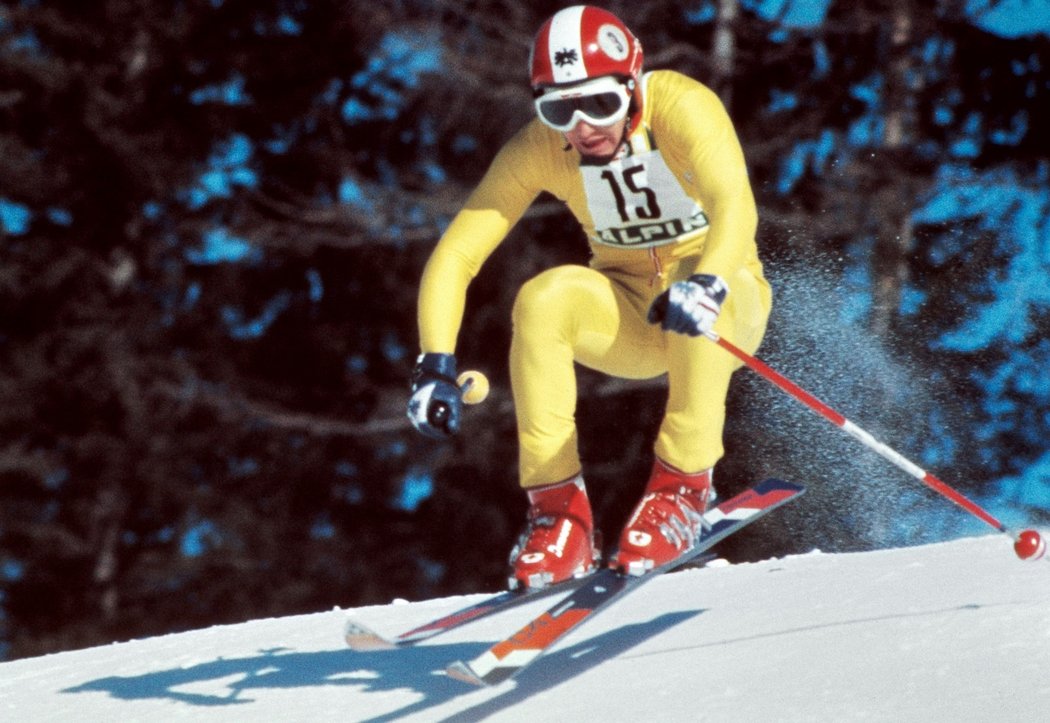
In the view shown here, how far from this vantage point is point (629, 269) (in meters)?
4.23

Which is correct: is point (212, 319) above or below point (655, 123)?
below

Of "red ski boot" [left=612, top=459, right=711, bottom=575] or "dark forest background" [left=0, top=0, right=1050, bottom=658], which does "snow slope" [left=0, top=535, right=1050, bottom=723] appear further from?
"dark forest background" [left=0, top=0, right=1050, bottom=658]

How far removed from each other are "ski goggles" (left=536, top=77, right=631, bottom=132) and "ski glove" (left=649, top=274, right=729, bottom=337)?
0.52m

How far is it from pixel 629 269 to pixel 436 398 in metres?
0.72

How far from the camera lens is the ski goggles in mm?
3830

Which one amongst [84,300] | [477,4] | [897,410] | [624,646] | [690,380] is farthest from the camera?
[84,300]

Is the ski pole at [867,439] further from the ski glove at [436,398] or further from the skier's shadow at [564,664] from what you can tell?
the skier's shadow at [564,664]

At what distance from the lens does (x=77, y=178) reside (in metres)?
12.3

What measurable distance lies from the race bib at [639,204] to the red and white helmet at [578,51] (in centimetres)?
24

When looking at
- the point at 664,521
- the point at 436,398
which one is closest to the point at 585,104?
the point at 436,398

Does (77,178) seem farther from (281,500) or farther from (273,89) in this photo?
(281,500)

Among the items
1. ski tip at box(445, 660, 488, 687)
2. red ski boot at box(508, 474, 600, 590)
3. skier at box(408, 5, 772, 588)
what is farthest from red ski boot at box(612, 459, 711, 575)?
ski tip at box(445, 660, 488, 687)

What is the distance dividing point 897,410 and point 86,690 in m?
6.15

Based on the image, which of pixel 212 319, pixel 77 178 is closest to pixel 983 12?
pixel 212 319
